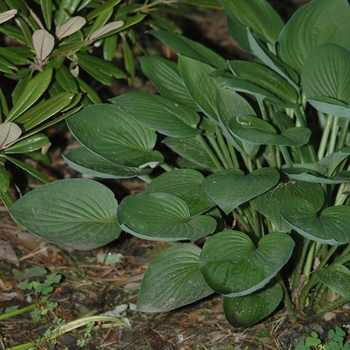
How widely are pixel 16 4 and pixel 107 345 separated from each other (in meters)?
0.94

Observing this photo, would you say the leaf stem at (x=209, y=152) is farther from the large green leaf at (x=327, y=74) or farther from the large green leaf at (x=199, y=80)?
the large green leaf at (x=327, y=74)

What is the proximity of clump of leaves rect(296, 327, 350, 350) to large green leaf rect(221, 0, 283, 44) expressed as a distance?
0.85 m

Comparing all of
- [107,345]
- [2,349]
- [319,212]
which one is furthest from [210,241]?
[2,349]

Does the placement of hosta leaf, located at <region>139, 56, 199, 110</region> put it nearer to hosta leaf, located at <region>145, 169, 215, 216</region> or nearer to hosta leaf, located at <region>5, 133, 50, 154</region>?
hosta leaf, located at <region>145, 169, 215, 216</region>

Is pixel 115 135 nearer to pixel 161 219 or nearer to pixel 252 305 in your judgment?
pixel 161 219

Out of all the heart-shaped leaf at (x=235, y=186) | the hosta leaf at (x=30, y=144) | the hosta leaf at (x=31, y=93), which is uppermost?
the hosta leaf at (x=31, y=93)

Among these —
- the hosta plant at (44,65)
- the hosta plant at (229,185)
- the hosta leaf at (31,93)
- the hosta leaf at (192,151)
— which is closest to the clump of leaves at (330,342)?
the hosta plant at (229,185)

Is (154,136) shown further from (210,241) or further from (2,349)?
(2,349)

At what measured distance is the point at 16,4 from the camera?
5.15ft

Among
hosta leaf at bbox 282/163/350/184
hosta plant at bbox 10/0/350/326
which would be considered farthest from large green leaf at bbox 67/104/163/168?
hosta leaf at bbox 282/163/350/184

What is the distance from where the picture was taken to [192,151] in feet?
5.54

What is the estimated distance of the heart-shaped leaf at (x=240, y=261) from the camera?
126 centimetres

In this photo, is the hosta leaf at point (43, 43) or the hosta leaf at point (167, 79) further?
the hosta leaf at point (167, 79)

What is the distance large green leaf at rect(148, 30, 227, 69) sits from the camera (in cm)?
166
